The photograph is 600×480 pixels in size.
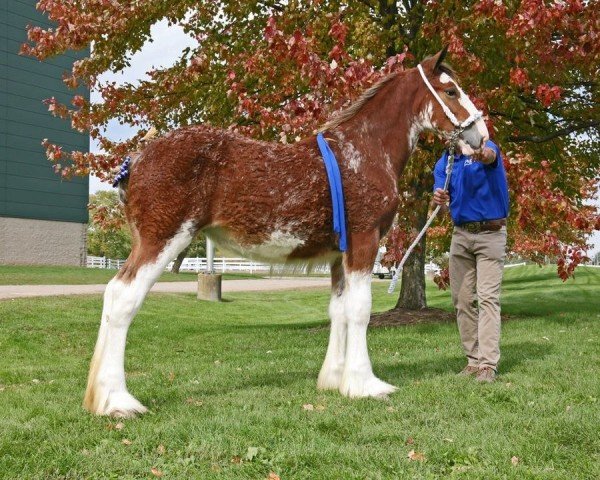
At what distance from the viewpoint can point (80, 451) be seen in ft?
13.8

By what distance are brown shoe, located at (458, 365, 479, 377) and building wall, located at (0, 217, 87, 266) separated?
42371 millimetres

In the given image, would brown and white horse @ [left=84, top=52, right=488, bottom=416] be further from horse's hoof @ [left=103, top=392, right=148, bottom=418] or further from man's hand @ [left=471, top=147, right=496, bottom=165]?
man's hand @ [left=471, top=147, right=496, bottom=165]

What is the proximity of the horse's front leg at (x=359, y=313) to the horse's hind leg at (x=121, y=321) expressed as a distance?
1.44 meters

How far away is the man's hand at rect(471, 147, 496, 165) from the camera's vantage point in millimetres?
5969

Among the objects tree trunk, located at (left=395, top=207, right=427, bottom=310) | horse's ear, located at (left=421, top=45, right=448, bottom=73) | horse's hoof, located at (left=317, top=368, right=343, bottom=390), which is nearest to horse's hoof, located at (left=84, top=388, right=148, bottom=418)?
horse's hoof, located at (left=317, top=368, right=343, bottom=390)

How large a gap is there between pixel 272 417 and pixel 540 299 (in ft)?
54.6

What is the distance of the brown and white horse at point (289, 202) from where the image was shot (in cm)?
523

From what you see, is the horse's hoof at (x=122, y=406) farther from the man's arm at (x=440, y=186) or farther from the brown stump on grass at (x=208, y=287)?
the brown stump on grass at (x=208, y=287)

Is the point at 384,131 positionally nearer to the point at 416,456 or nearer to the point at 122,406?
the point at 416,456

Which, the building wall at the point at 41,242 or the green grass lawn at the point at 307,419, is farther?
the building wall at the point at 41,242

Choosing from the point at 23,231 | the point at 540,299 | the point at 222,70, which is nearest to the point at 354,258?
the point at 222,70

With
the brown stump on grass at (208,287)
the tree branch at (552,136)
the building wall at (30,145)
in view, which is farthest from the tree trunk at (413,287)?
the building wall at (30,145)

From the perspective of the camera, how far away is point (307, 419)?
4.83 m

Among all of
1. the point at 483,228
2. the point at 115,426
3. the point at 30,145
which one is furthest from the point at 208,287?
the point at 30,145
